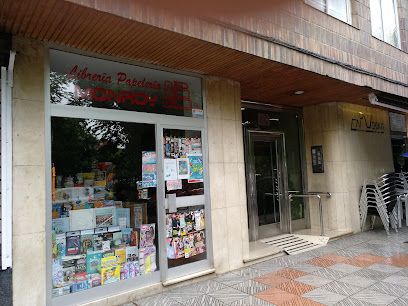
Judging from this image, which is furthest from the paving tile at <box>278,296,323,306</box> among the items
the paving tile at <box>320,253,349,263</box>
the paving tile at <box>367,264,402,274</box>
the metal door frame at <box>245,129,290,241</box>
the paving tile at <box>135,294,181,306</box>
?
the metal door frame at <box>245,129,290,241</box>

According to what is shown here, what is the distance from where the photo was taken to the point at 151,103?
5062mm

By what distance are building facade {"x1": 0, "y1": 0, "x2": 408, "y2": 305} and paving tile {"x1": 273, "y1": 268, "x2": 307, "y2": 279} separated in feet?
1.96

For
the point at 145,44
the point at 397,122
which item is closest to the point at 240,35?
the point at 145,44

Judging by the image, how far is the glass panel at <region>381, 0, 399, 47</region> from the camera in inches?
341

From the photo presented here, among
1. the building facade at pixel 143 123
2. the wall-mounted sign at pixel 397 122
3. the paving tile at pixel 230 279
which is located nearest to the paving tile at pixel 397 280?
the paving tile at pixel 230 279

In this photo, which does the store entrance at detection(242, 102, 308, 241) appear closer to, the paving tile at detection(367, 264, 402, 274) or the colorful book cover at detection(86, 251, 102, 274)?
the paving tile at detection(367, 264, 402, 274)

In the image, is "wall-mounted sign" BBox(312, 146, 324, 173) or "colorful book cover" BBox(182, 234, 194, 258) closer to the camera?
"colorful book cover" BBox(182, 234, 194, 258)

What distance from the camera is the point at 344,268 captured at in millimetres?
5637

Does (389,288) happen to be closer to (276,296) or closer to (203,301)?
(276,296)

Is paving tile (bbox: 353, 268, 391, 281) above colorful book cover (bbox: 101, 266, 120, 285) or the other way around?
the other way around

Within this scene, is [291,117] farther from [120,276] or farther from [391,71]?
[120,276]

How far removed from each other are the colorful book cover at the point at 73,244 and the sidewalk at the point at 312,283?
39.6 inches

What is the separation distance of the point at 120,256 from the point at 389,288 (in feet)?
11.9

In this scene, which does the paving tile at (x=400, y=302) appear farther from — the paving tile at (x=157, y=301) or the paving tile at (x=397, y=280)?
the paving tile at (x=157, y=301)
